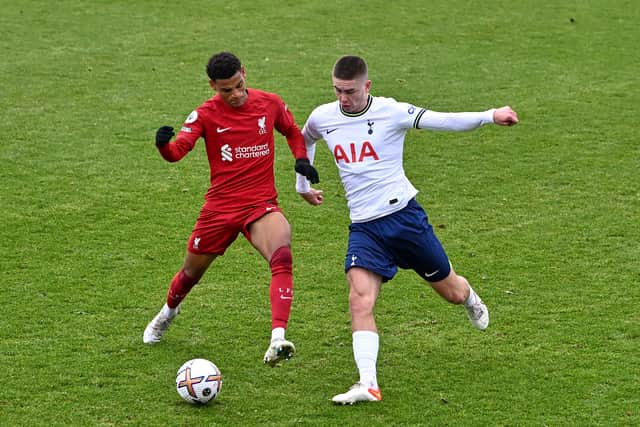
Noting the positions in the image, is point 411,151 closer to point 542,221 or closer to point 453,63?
point 542,221

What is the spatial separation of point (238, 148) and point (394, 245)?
1389 millimetres

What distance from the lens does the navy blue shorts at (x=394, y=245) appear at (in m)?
7.65

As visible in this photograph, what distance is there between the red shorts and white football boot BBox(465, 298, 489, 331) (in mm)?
1703

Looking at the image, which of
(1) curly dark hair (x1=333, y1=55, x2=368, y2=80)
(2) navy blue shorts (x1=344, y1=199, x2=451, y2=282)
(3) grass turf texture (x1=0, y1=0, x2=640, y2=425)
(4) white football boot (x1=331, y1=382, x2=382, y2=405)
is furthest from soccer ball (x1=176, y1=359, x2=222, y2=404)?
(1) curly dark hair (x1=333, y1=55, x2=368, y2=80)

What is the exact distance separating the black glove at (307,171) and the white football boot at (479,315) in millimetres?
1622

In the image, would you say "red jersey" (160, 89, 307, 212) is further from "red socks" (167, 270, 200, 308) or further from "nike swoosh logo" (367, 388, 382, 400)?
"nike swoosh logo" (367, 388, 382, 400)

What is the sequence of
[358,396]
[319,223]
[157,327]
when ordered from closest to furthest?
[358,396], [157,327], [319,223]

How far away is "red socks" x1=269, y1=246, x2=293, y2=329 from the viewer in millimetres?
7516

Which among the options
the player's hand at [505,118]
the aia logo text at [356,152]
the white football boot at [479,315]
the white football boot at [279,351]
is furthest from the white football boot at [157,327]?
the player's hand at [505,118]

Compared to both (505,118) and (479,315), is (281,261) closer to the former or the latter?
(479,315)

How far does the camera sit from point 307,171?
777 cm

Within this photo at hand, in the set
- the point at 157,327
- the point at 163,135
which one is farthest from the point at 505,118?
the point at 157,327

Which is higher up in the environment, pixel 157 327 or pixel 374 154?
pixel 374 154

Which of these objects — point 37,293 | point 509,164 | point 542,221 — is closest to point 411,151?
point 509,164
